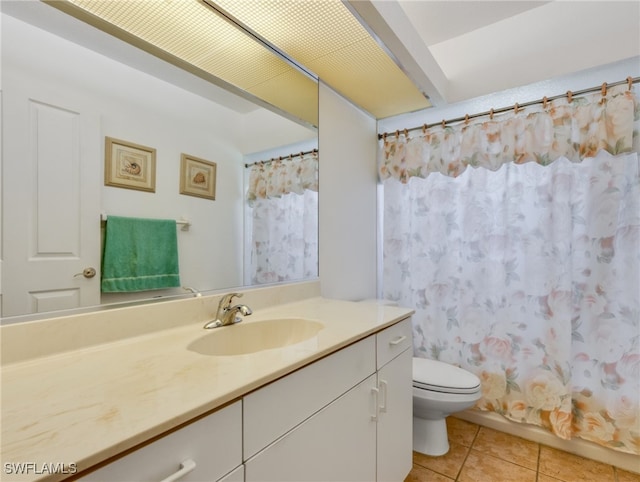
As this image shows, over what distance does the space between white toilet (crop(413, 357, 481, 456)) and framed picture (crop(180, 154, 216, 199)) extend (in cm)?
143

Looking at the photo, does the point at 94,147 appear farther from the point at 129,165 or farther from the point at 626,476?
the point at 626,476

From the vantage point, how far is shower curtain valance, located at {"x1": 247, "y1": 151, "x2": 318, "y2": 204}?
1.57m

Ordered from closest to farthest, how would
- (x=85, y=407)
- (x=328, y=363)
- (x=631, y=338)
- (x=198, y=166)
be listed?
(x=85, y=407) → (x=328, y=363) → (x=198, y=166) → (x=631, y=338)

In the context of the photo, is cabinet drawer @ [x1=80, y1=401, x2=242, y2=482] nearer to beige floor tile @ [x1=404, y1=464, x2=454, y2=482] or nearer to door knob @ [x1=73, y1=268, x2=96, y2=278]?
door knob @ [x1=73, y1=268, x2=96, y2=278]

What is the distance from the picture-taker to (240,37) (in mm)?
1333

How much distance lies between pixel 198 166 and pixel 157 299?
1.83 feet

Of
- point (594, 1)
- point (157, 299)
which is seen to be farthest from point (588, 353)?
point (157, 299)

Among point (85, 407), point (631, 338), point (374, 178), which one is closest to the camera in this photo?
point (85, 407)

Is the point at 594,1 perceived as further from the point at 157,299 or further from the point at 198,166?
the point at 157,299

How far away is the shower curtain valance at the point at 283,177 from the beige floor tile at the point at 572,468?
193 centimetres

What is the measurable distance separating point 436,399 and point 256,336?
1017mm

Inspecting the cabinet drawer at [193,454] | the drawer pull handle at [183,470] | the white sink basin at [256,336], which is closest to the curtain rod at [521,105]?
the white sink basin at [256,336]

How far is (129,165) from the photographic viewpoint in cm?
110

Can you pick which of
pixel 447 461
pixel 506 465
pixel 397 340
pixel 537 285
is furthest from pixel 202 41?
pixel 506 465
